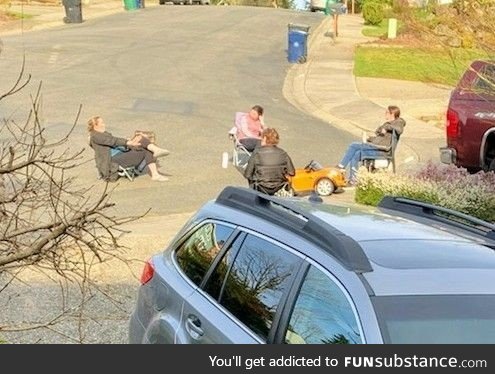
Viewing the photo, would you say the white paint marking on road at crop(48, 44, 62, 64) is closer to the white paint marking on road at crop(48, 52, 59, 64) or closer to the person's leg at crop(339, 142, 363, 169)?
the white paint marking on road at crop(48, 52, 59, 64)

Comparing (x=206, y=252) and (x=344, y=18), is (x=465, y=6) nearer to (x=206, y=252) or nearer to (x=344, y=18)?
(x=206, y=252)

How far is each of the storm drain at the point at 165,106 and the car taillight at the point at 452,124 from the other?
10.7 meters

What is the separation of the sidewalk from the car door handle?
1266cm

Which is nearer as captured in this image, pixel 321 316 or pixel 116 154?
pixel 321 316

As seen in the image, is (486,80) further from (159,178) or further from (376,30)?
(376,30)

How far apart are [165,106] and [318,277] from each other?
19762 millimetres

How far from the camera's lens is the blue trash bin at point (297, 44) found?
31842mm

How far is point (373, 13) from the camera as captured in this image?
4300 cm

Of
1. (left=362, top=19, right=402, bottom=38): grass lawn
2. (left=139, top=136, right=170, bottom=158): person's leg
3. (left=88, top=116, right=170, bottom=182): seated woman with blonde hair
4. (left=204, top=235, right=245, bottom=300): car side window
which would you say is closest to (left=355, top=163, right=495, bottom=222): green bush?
(left=139, top=136, right=170, bottom=158): person's leg

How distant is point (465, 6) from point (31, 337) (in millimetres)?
5508

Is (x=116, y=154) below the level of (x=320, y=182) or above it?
above

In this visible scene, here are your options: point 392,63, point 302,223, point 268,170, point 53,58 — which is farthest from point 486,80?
point 53,58

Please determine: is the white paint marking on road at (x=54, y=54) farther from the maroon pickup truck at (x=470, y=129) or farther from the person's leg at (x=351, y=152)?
the maroon pickup truck at (x=470, y=129)
